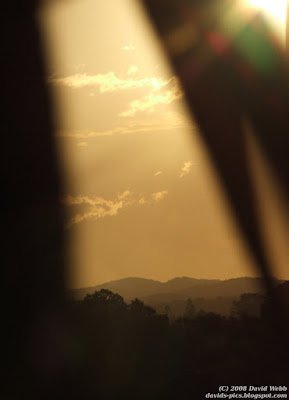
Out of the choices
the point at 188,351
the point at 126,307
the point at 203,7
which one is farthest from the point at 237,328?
the point at 203,7

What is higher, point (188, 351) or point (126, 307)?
point (126, 307)

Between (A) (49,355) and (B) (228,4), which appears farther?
(B) (228,4)

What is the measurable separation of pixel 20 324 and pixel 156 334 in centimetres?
42

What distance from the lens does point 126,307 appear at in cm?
179

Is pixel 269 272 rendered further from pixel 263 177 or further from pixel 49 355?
pixel 49 355

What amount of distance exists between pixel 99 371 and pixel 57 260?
1.20ft

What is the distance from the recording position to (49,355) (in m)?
1.73

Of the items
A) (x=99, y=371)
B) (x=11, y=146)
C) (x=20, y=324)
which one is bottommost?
(x=99, y=371)

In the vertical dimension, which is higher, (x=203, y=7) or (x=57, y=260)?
(x=203, y=7)

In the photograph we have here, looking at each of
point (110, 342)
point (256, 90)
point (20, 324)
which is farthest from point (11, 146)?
point (256, 90)

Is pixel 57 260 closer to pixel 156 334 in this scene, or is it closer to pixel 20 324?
pixel 20 324

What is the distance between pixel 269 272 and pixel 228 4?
0.88m

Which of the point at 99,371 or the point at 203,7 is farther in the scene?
the point at 203,7

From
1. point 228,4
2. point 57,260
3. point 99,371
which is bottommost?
point 99,371
